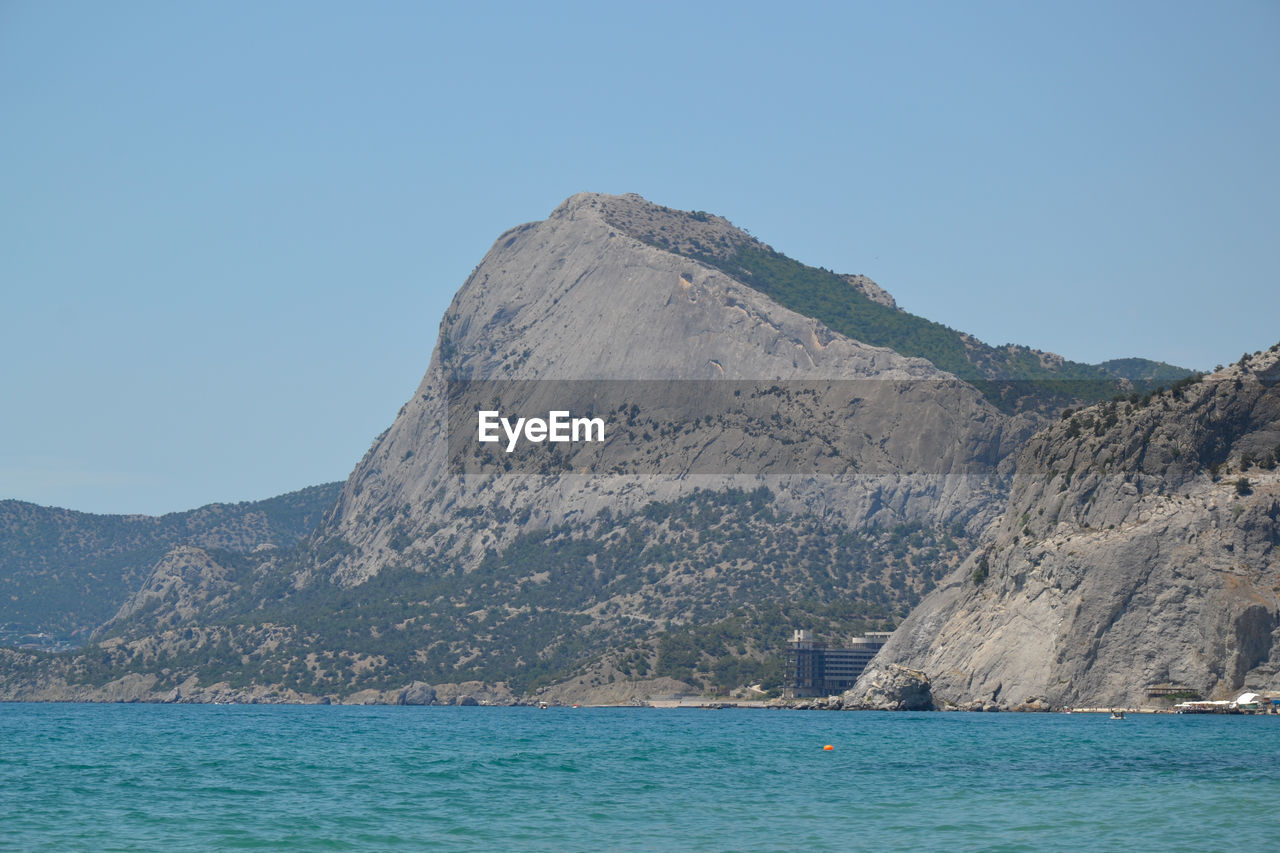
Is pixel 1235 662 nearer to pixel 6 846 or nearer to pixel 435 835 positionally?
pixel 435 835

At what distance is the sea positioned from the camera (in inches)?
2046

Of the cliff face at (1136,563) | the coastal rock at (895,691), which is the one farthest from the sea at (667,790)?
the coastal rock at (895,691)

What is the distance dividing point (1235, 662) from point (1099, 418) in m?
41.0

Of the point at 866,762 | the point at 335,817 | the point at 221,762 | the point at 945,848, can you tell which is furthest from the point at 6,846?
the point at 866,762

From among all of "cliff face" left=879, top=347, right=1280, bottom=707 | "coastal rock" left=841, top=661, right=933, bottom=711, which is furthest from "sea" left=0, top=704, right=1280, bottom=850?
"coastal rock" left=841, top=661, right=933, bottom=711

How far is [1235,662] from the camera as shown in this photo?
127 metres

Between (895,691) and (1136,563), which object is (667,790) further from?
(895,691)

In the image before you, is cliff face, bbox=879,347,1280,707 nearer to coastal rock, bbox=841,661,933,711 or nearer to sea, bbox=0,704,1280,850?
coastal rock, bbox=841,661,933,711

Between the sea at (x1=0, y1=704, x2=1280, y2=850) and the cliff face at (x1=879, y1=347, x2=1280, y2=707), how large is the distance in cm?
1485

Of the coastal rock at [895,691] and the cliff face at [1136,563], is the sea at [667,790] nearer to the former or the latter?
the cliff face at [1136,563]

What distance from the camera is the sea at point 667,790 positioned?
51969mm

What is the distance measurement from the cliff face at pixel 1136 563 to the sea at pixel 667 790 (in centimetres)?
1485

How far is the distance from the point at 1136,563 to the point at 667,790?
265 feet

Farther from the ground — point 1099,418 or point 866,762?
point 1099,418
